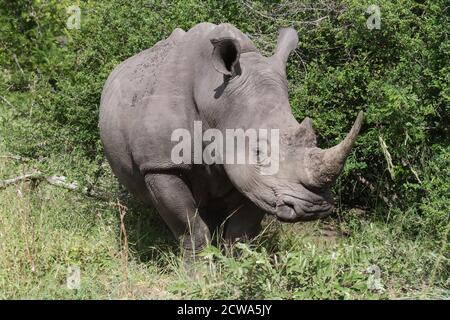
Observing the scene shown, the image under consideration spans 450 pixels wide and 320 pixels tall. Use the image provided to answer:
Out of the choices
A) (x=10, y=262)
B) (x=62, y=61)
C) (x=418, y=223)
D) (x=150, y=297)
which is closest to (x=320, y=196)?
(x=150, y=297)

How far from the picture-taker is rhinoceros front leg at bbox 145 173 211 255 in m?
5.37

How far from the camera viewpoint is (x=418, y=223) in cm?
629

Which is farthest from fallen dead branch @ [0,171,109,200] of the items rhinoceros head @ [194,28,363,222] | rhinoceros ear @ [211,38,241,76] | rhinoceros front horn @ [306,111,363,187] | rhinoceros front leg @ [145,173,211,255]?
rhinoceros front horn @ [306,111,363,187]

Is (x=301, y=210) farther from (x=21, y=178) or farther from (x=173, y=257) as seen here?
(x=21, y=178)

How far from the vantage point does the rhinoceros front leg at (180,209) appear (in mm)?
5367

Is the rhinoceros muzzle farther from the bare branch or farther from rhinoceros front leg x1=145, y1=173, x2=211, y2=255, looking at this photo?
the bare branch

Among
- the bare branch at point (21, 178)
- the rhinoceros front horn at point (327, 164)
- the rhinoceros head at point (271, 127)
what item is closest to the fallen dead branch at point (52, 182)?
the bare branch at point (21, 178)

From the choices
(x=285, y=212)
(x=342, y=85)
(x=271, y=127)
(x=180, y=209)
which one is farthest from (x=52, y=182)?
(x=285, y=212)

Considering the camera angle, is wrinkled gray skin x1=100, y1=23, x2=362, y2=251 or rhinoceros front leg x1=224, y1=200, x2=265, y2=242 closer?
wrinkled gray skin x1=100, y1=23, x2=362, y2=251

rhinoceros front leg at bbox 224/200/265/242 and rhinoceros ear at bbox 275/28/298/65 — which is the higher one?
rhinoceros ear at bbox 275/28/298/65

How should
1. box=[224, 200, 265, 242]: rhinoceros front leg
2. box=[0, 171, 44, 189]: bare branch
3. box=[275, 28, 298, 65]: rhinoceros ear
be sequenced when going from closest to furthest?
box=[275, 28, 298, 65]: rhinoceros ear < box=[224, 200, 265, 242]: rhinoceros front leg < box=[0, 171, 44, 189]: bare branch

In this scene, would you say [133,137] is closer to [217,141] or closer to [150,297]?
[217,141]

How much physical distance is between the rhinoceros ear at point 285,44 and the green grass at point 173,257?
4.66ft

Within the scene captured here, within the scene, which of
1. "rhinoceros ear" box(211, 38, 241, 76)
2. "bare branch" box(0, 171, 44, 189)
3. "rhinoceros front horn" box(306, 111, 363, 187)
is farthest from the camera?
"bare branch" box(0, 171, 44, 189)
